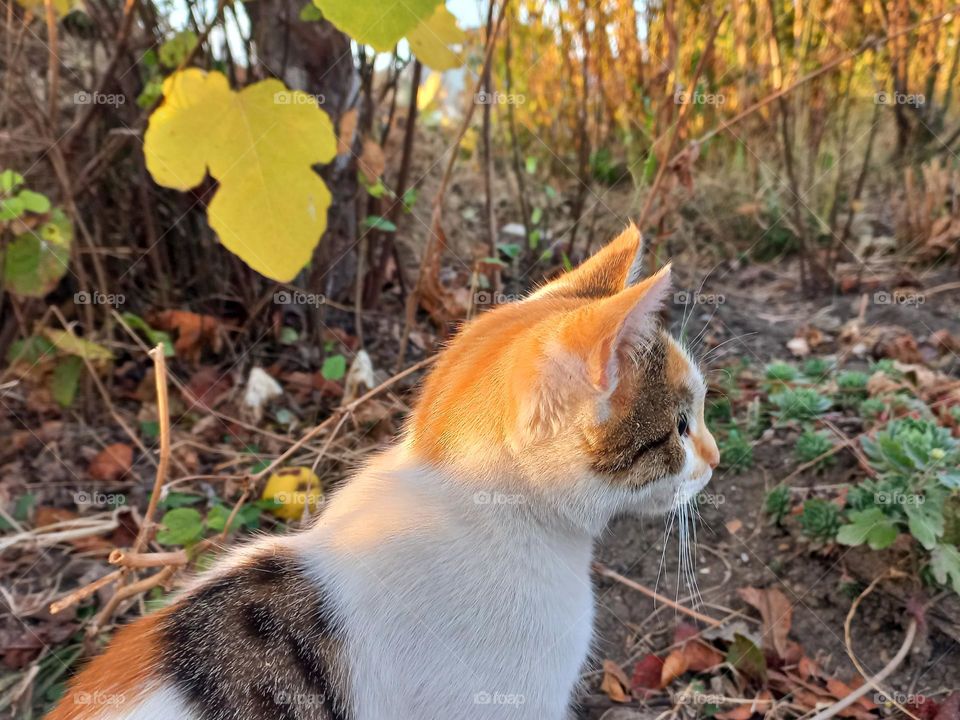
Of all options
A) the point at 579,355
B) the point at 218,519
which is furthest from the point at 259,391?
the point at 579,355

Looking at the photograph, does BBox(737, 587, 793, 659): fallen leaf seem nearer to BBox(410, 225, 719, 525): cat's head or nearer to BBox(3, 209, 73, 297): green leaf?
BBox(410, 225, 719, 525): cat's head

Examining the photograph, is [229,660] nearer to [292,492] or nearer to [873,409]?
[292,492]

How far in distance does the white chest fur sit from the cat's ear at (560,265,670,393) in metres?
0.30

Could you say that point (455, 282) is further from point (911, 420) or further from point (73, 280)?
point (911, 420)

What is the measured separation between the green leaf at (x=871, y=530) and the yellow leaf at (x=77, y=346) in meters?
2.07

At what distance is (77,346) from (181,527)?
89cm

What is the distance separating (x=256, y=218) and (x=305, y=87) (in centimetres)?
114

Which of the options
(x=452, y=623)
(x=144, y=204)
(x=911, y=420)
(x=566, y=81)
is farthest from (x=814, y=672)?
(x=566, y=81)

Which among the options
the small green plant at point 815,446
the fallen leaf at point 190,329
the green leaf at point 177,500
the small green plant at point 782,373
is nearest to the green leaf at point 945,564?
the small green plant at point 815,446

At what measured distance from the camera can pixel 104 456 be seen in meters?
2.30

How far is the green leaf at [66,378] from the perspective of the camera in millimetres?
2375

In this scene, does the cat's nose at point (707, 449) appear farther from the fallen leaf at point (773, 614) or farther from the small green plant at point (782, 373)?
the small green plant at point (782, 373)

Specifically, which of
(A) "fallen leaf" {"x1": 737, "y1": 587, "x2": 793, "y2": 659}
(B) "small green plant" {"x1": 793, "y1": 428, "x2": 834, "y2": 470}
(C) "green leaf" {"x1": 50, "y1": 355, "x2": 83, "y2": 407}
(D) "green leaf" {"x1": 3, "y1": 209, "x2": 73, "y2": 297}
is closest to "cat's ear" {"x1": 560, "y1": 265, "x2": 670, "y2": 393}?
(A) "fallen leaf" {"x1": 737, "y1": 587, "x2": 793, "y2": 659}

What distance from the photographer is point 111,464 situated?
7.48 feet
